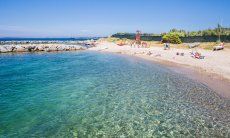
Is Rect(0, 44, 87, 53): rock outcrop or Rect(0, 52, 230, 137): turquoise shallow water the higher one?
Rect(0, 44, 87, 53): rock outcrop

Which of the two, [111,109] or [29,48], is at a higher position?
[29,48]

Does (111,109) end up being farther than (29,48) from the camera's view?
No

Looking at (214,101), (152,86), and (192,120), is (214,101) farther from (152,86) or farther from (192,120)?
(152,86)

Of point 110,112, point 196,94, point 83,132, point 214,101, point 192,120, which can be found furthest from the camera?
point 196,94

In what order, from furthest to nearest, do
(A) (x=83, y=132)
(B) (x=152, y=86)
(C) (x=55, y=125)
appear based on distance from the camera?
(B) (x=152, y=86) < (C) (x=55, y=125) < (A) (x=83, y=132)

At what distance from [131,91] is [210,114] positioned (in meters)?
7.03

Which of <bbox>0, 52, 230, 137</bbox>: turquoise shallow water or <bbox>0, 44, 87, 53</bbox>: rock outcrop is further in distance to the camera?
<bbox>0, 44, 87, 53</bbox>: rock outcrop

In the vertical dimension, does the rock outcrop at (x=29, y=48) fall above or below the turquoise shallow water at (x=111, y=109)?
above

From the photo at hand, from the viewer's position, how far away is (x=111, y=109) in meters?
15.8

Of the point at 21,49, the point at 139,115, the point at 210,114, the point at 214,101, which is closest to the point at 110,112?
the point at 139,115

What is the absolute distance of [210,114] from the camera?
14797 mm

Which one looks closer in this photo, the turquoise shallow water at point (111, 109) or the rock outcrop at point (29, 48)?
the turquoise shallow water at point (111, 109)

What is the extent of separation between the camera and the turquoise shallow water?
40.7 ft

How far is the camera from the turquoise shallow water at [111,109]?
12.4 metres
